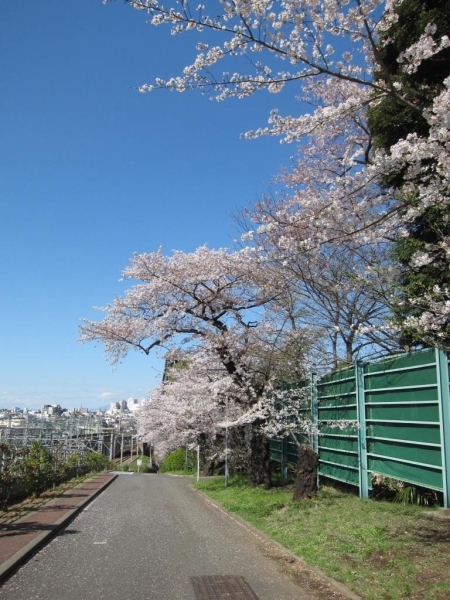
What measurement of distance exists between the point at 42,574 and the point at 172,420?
1806 centimetres

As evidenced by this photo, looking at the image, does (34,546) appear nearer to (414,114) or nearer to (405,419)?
(405,419)

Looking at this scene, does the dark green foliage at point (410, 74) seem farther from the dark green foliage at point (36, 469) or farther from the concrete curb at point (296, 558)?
the dark green foliage at point (36, 469)

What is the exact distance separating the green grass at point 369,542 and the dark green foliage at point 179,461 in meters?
25.9

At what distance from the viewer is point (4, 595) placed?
5.50 m

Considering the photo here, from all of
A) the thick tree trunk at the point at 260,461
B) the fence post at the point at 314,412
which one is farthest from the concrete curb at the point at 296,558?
the thick tree trunk at the point at 260,461

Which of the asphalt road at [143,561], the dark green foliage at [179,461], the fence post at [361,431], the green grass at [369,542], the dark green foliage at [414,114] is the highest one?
the dark green foliage at [414,114]

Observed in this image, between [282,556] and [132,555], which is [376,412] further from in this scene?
[132,555]

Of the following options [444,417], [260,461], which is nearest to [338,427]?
[444,417]

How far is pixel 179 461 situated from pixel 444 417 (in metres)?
33.1

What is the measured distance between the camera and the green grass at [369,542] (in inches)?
209

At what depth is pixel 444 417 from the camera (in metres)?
7.39

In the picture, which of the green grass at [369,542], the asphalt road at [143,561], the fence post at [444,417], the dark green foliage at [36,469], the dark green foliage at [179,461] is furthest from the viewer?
the dark green foliage at [179,461]

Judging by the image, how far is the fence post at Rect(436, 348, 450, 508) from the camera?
7.28 meters

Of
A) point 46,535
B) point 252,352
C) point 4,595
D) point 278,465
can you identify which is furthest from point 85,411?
point 4,595
